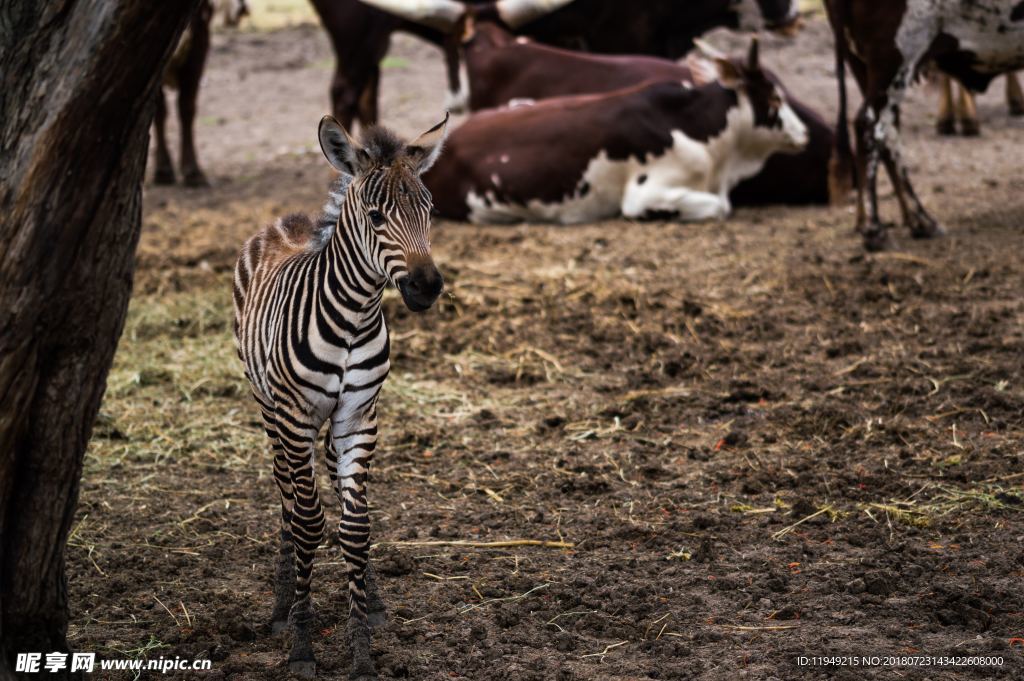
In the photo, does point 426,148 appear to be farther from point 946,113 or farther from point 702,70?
point 946,113

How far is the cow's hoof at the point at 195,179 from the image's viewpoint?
11.0 m

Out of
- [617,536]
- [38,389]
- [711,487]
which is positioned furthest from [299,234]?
[711,487]

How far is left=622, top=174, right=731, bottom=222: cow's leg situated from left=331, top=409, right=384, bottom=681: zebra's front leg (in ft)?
18.6

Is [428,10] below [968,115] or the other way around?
the other way around

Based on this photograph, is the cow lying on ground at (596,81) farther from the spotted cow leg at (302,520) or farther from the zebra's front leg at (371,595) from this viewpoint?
the spotted cow leg at (302,520)

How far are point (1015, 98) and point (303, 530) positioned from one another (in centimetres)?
1026

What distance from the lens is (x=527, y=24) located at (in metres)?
11.8

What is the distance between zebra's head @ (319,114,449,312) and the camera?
3318 millimetres

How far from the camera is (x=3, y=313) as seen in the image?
3.12 m

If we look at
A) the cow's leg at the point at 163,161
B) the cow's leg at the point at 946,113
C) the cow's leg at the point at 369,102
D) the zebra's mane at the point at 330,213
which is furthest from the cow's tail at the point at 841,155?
the zebra's mane at the point at 330,213

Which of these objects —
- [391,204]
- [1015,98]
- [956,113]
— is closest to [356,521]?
[391,204]

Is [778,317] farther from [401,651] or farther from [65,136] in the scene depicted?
[65,136]

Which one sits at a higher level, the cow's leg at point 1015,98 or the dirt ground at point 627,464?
the cow's leg at point 1015,98

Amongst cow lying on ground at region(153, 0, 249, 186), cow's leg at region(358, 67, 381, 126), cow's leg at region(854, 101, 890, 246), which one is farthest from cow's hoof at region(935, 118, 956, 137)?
cow lying on ground at region(153, 0, 249, 186)
